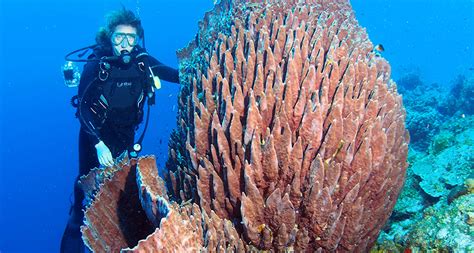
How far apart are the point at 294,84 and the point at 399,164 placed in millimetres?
1394

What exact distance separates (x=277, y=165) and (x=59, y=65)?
9393cm

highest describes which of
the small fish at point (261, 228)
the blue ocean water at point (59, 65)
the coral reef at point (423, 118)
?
the blue ocean water at point (59, 65)

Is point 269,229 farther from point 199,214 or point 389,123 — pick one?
point 389,123

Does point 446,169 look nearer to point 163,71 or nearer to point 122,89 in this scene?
point 163,71

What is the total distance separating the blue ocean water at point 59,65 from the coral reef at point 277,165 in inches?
1263

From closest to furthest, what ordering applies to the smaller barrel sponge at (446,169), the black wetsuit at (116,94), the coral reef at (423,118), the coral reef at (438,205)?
the coral reef at (438,205) → the smaller barrel sponge at (446,169) → the black wetsuit at (116,94) → the coral reef at (423,118)

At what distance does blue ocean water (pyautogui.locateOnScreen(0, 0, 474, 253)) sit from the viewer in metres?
46.8

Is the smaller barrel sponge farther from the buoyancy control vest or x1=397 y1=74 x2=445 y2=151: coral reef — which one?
x1=397 y1=74 x2=445 y2=151: coral reef

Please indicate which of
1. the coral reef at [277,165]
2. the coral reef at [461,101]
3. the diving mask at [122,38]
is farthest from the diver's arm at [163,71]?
the coral reef at [461,101]

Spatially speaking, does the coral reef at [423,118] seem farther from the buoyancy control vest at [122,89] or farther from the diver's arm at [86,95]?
the diver's arm at [86,95]

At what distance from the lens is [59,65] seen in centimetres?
8388

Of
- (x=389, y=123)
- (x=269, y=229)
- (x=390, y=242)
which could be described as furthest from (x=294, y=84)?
(x=390, y=242)

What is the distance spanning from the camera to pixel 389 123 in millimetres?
3432

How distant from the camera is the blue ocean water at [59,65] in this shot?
46781 millimetres
